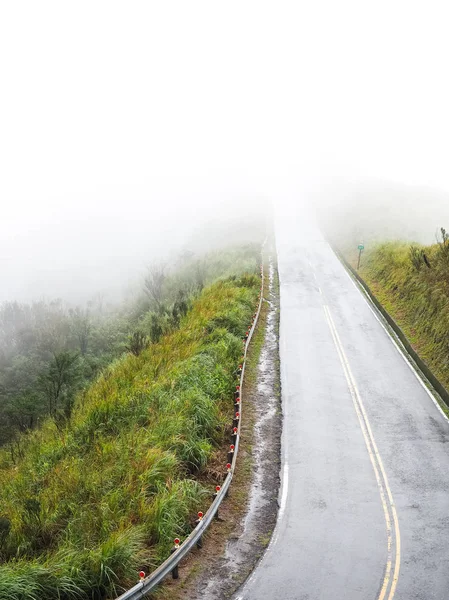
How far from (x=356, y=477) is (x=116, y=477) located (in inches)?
250

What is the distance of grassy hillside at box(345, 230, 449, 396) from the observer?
21.7 m

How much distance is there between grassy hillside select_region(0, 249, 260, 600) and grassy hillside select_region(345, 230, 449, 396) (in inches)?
330

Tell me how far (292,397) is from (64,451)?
806 cm

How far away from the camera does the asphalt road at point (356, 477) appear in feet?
32.9

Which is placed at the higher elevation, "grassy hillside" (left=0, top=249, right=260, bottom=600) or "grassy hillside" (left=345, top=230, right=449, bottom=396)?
"grassy hillside" (left=345, top=230, right=449, bottom=396)

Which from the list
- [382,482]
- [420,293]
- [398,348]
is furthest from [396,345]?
[382,482]

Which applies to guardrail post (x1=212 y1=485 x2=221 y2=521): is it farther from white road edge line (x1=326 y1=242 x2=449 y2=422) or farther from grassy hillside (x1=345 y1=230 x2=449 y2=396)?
grassy hillside (x1=345 y1=230 x2=449 y2=396)

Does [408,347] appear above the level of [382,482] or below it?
above

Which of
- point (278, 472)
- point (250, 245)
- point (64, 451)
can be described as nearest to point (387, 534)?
point (278, 472)

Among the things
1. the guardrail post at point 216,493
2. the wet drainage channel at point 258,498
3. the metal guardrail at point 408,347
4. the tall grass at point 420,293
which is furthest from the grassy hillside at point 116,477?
the tall grass at point 420,293

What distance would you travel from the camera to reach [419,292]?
26359 millimetres

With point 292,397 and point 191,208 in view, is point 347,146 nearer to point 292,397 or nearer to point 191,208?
point 191,208

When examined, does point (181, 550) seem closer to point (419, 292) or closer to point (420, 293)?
point (420, 293)

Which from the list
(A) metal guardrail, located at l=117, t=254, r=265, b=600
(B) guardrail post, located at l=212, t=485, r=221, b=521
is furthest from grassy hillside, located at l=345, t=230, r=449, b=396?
(B) guardrail post, located at l=212, t=485, r=221, b=521
